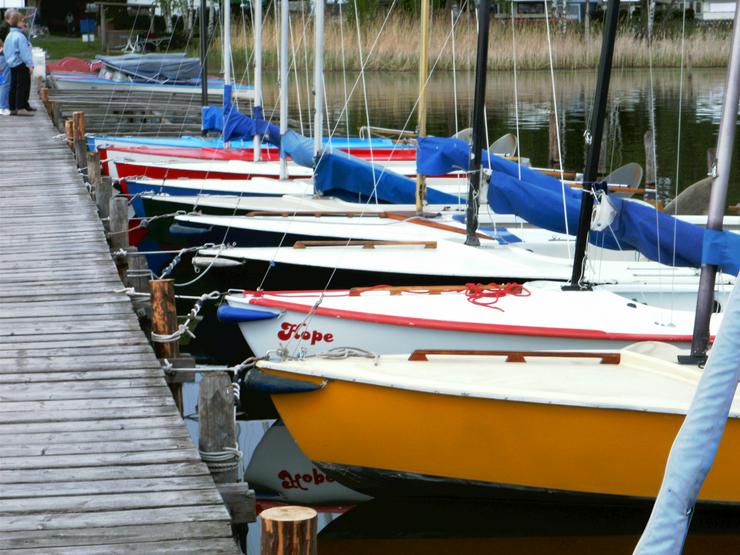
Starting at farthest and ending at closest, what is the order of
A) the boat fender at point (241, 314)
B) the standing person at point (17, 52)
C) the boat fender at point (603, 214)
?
1. the standing person at point (17, 52)
2. the boat fender at point (241, 314)
3. the boat fender at point (603, 214)

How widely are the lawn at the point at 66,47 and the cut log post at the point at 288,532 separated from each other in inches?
1850

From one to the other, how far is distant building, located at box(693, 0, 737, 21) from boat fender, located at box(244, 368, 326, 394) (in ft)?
158

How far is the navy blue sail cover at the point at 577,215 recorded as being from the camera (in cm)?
812

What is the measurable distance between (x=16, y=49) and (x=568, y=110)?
23.1 m

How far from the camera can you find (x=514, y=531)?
8.30m

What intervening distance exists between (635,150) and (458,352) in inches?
888

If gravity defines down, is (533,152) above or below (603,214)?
below

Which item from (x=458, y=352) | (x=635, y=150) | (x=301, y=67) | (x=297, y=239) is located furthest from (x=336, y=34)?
(x=458, y=352)

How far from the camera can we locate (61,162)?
17.7m

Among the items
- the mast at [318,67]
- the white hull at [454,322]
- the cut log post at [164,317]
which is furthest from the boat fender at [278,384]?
the mast at [318,67]

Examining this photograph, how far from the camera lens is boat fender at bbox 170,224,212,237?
14820mm

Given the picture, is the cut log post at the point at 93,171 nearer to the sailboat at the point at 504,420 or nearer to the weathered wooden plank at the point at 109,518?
the sailboat at the point at 504,420

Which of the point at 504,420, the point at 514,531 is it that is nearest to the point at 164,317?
the point at 504,420

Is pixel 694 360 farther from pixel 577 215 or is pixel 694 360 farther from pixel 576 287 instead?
pixel 577 215
